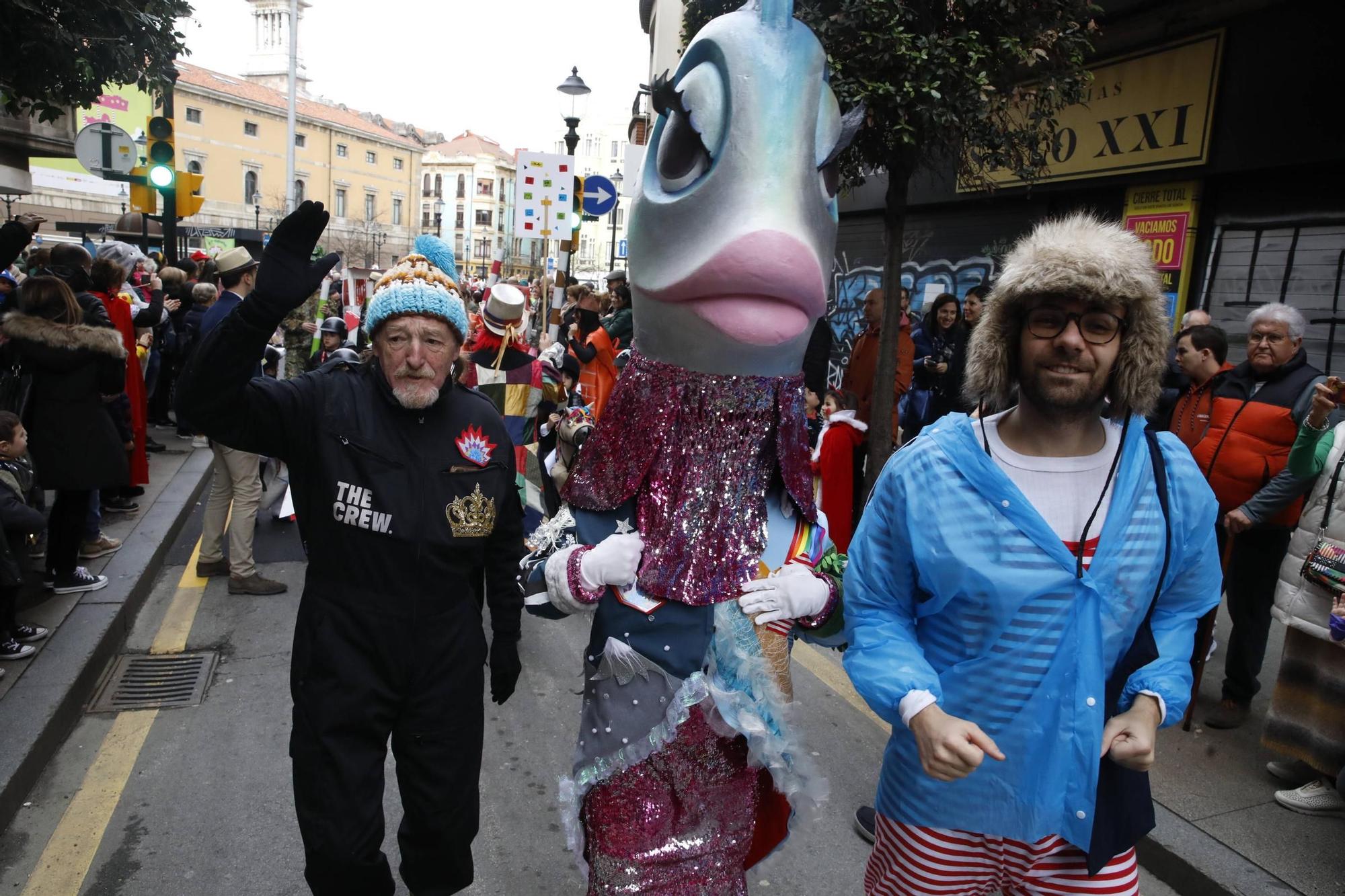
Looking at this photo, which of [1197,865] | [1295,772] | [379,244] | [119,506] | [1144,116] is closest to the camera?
[1197,865]

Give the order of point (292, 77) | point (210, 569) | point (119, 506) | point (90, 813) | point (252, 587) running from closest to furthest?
point (90, 813)
point (252, 587)
point (210, 569)
point (119, 506)
point (292, 77)

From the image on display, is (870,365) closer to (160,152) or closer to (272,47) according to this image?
(160,152)

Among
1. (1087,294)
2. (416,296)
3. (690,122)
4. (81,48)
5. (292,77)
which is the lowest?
(416,296)

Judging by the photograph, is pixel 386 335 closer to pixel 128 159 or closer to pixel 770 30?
pixel 770 30

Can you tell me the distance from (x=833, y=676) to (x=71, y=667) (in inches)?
149

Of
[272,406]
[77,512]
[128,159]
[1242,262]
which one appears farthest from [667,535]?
[128,159]

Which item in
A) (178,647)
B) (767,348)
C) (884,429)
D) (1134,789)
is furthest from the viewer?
(884,429)

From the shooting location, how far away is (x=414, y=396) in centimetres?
242

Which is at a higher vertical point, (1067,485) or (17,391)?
(1067,485)

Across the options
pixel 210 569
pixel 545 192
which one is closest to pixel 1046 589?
pixel 210 569

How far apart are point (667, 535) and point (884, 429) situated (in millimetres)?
4907

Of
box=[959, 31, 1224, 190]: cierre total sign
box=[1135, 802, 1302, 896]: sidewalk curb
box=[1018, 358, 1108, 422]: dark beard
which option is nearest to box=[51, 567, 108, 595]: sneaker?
box=[1018, 358, 1108, 422]: dark beard

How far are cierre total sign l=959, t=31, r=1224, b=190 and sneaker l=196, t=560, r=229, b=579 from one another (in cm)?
747

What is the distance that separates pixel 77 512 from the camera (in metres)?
5.21
